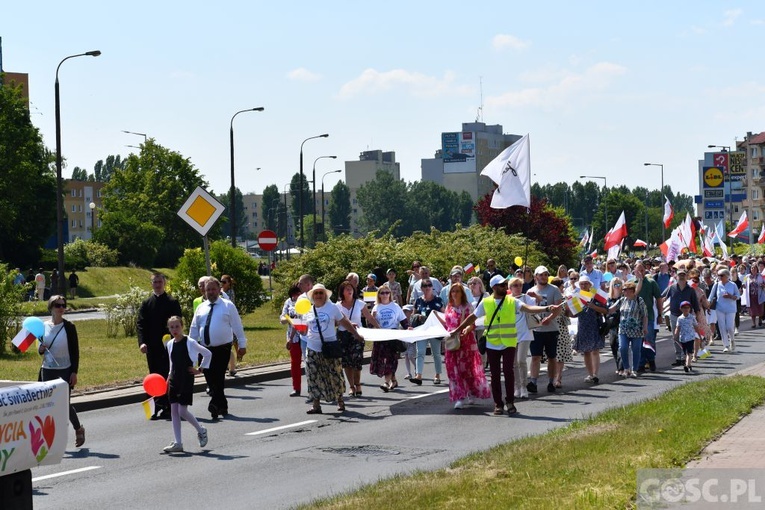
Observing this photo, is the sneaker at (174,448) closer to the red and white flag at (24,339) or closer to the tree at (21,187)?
the red and white flag at (24,339)

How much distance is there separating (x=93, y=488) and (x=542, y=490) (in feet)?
13.3

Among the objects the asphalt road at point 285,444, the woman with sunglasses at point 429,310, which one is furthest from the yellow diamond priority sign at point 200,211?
the woman with sunglasses at point 429,310

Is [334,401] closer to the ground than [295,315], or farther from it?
closer to the ground

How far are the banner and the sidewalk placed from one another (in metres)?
4.98

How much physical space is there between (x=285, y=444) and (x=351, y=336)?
4015mm

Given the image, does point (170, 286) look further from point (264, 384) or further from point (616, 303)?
point (616, 303)

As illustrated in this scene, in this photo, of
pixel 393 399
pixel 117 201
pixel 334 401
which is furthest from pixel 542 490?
pixel 117 201

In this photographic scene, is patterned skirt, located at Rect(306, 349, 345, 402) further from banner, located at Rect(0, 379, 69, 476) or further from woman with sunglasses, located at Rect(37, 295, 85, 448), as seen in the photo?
banner, located at Rect(0, 379, 69, 476)

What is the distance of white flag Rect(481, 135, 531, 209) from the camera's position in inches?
912

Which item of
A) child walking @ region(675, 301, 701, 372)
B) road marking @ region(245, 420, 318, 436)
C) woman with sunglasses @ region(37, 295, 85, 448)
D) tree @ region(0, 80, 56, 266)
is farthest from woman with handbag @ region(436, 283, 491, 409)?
tree @ region(0, 80, 56, 266)

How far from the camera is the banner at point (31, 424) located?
7172mm

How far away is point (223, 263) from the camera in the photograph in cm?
3506

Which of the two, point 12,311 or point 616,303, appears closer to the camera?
point 616,303

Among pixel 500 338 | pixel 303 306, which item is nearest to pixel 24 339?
pixel 303 306
